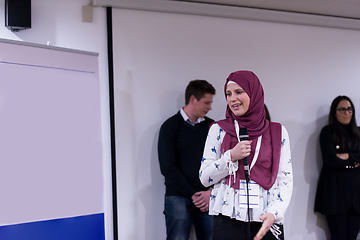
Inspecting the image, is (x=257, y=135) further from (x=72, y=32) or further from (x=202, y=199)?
(x=72, y=32)

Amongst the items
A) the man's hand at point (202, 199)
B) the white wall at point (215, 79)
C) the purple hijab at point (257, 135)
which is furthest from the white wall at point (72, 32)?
the purple hijab at point (257, 135)

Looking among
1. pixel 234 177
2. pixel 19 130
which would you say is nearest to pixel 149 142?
pixel 19 130

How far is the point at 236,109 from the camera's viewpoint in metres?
1.91

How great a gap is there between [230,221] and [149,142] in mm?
1572

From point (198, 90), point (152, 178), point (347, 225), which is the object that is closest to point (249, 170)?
point (198, 90)

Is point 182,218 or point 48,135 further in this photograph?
point 182,218

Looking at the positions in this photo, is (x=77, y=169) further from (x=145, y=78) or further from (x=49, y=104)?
(x=145, y=78)

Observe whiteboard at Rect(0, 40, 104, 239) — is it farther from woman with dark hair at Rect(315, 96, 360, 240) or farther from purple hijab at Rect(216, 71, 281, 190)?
woman with dark hair at Rect(315, 96, 360, 240)

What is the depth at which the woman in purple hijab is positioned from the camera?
1.85 meters

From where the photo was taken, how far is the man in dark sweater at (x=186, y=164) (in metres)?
2.98

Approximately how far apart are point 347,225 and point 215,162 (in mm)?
2610

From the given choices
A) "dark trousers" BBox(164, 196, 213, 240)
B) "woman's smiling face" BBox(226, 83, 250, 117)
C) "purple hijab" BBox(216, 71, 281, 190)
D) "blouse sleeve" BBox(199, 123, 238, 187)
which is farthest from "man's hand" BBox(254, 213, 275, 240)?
"dark trousers" BBox(164, 196, 213, 240)

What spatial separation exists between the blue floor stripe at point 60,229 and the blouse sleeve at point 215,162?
3.21 feet

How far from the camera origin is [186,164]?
120 inches
